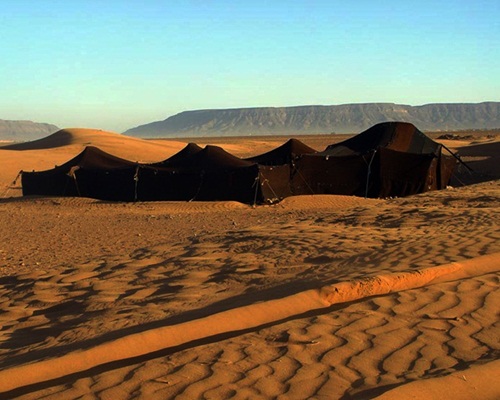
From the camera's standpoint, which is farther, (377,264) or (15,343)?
(377,264)

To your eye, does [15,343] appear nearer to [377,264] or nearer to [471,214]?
[377,264]

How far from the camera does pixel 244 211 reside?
18.6m

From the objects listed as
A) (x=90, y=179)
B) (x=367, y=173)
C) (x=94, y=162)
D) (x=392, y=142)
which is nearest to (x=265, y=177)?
(x=367, y=173)

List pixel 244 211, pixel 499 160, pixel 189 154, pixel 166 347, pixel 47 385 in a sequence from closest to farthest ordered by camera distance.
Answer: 1. pixel 47 385
2. pixel 166 347
3. pixel 244 211
4. pixel 189 154
5. pixel 499 160

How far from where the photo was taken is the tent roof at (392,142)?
23156 millimetres

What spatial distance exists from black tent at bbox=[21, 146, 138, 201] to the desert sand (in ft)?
26.4

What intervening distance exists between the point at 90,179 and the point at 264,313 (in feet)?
56.6

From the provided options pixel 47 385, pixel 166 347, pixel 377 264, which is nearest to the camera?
pixel 47 385

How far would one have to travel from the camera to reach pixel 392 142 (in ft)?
75.5

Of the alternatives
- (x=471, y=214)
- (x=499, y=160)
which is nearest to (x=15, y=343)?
(x=471, y=214)

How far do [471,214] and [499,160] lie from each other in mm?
21528

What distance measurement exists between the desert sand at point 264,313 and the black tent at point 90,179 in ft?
26.4

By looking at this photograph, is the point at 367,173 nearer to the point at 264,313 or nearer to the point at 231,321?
the point at 264,313

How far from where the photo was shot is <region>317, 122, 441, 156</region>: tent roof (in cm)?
2316
